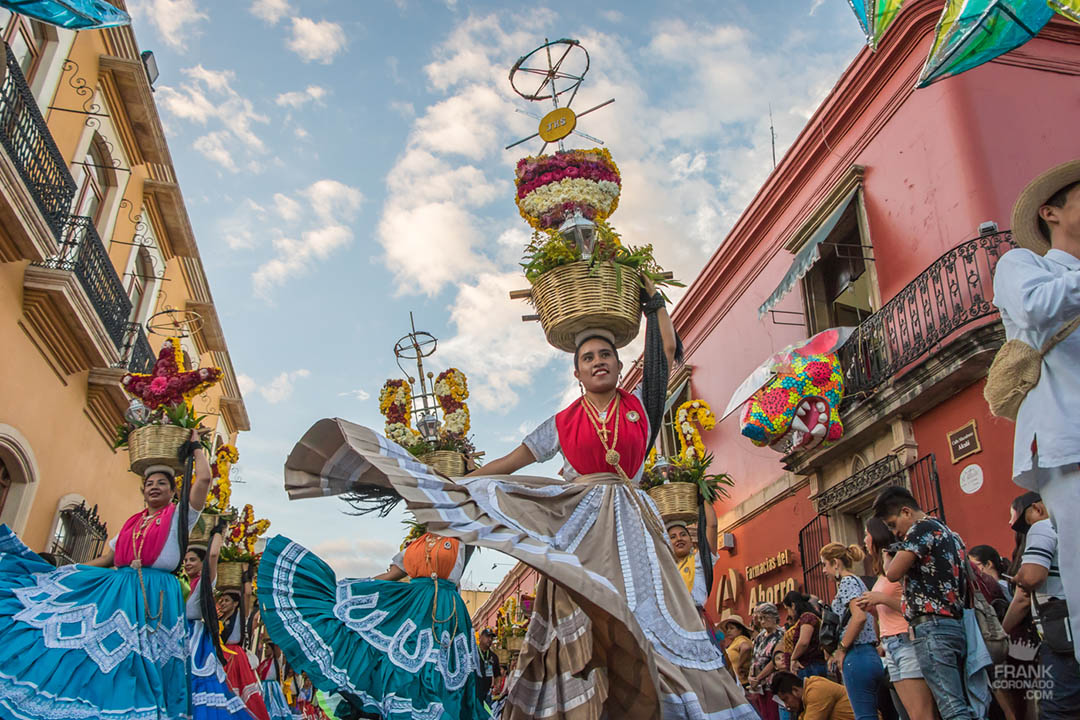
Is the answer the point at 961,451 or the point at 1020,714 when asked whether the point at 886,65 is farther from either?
the point at 1020,714

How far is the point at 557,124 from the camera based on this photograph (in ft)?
18.5

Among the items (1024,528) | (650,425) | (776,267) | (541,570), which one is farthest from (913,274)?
(541,570)

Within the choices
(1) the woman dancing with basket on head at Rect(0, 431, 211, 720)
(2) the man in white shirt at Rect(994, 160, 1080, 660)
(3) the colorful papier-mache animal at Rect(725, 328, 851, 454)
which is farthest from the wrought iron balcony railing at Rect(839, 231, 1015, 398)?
(1) the woman dancing with basket on head at Rect(0, 431, 211, 720)

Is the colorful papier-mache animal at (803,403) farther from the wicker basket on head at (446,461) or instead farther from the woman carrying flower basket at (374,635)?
the woman carrying flower basket at (374,635)

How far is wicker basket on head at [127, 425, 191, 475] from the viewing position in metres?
6.23

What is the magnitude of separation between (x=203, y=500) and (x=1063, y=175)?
17.1ft

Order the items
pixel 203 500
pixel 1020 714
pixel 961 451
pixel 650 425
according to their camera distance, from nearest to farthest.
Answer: pixel 650 425, pixel 1020 714, pixel 203 500, pixel 961 451

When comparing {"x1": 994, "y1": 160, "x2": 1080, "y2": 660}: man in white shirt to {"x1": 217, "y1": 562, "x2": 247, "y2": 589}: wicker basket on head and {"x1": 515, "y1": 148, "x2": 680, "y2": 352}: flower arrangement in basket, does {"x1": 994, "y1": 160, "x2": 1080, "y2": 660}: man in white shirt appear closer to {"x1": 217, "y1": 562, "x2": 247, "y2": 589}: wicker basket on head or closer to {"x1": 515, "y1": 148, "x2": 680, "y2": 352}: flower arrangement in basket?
{"x1": 515, "y1": 148, "x2": 680, "y2": 352}: flower arrangement in basket

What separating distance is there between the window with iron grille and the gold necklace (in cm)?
979

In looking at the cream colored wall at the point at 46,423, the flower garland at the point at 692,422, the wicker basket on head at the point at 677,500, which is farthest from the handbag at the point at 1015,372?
the cream colored wall at the point at 46,423

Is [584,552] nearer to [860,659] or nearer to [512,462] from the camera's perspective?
[512,462]

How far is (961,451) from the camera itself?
9.02 m

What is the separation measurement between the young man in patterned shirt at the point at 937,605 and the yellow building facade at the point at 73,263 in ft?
28.3

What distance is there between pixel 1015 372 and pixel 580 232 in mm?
2214
